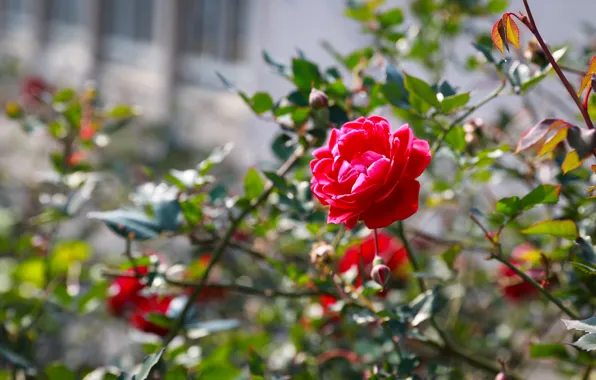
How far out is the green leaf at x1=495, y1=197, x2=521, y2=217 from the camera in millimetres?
590

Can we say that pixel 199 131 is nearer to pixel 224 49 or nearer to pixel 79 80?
pixel 224 49

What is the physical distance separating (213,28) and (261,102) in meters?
3.52

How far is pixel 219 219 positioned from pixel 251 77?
278 cm

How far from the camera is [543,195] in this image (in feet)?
1.88

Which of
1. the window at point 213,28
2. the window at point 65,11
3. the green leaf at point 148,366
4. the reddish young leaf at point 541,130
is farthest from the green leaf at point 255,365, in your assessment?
the window at point 65,11

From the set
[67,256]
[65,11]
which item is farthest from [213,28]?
[67,256]

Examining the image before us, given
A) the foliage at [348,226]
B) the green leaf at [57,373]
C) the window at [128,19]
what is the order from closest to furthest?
the foliage at [348,226]
the green leaf at [57,373]
the window at [128,19]

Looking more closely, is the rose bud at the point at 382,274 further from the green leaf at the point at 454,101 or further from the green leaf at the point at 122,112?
the green leaf at the point at 122,112

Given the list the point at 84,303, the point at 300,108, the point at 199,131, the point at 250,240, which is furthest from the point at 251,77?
the point at 300,108

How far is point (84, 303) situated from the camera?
982 mm

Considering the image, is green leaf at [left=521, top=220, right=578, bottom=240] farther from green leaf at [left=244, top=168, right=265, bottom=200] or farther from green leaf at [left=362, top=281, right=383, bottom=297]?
green leaf at [left=244, top=168, right=265, bottom=200]

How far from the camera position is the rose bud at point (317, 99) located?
0.63 metres

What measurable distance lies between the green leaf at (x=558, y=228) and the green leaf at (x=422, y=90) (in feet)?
0.43

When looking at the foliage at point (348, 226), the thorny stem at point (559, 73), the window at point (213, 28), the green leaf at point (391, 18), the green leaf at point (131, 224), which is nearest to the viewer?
the thorny stem at point (559, 73)
